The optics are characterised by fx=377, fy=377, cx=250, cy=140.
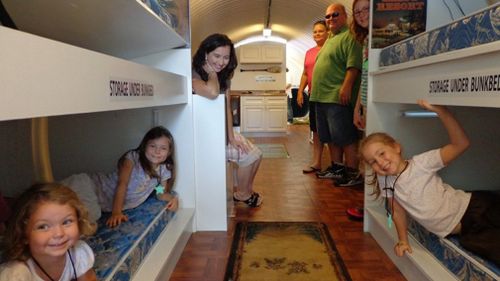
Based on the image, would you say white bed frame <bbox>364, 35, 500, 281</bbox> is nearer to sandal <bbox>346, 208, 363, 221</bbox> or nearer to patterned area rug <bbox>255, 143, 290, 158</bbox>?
sandal <bbox>346, 208, 363, 221</bbox>

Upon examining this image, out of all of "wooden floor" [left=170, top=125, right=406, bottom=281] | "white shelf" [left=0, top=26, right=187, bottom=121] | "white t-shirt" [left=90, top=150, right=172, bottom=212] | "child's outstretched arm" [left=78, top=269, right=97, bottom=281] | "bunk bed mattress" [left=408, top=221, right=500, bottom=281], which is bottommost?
"wooden floor" [left=170, top=125, right=406, bottom=281]

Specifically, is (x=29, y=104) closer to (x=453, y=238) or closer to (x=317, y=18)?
(x=453, y=238)

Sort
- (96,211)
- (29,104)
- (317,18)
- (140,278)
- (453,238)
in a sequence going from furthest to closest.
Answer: (317,18) < (96,211) < (453,238) < (140,278) < (29,104)

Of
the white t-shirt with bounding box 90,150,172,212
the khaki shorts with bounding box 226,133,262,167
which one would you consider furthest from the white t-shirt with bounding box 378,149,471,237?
the white t-shirt with bounding box 90,150,172,212

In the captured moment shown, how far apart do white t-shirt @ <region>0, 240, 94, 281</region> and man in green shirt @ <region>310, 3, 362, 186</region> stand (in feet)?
6.97

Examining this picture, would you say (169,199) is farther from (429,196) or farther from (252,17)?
(252,17)

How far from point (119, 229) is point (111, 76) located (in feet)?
2.50

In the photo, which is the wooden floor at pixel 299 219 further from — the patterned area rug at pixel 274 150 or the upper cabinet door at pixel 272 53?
the upper cabinet door at pixel 272 53

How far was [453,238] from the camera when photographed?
134 centimetres

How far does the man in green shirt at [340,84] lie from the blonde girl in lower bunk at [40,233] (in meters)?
2.17

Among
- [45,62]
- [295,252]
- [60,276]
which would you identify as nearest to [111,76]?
[45,62]

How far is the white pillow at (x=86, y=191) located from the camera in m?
1.53

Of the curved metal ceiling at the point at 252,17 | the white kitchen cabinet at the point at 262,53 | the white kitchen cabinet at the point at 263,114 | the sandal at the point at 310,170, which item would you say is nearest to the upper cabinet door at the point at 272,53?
the white kitchen cabinet at the point at 262,53

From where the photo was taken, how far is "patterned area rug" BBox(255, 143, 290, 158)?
14.9ft
